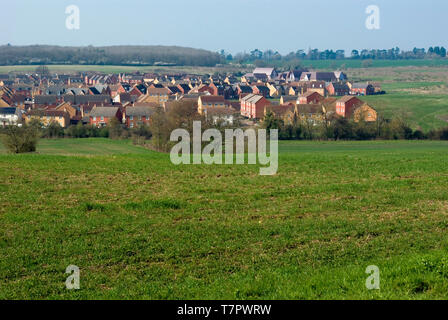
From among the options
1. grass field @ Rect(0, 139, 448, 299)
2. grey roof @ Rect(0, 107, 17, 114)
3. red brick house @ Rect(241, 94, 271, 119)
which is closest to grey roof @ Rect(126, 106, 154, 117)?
red brick house @ Rect(241, 94, 271, 119)

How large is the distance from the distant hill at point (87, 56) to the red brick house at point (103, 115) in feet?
383

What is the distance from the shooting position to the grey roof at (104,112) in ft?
229

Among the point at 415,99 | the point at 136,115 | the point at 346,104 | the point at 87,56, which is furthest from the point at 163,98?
the point at 87,56

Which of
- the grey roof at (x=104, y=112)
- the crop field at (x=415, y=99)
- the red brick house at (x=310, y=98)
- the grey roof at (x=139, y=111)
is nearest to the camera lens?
the crop field at (x=415, y=99)

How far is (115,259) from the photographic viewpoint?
8.73 m

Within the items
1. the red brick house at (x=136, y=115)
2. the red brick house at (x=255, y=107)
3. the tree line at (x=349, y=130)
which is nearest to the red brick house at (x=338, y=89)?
the red brick house at (x=255, y=107)

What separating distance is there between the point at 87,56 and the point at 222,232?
186539 millimetres

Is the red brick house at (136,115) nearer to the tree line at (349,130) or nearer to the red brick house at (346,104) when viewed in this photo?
the tree line at (349,130)

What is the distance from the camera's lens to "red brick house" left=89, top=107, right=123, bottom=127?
68.4m

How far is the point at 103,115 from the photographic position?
69562mm

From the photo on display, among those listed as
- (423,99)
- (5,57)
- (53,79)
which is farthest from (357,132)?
(5,57)

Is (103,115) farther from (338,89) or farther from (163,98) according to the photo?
(338,89)

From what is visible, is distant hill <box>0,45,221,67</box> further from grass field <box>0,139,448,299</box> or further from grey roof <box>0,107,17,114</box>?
grass field <box>0,139,448,299</box>

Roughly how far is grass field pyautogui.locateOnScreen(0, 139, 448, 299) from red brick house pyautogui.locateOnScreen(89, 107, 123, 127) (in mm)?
51359
